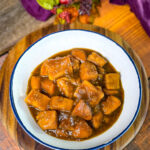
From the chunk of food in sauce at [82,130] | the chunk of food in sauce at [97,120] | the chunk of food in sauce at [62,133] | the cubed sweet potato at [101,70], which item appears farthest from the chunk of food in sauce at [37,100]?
the cubed sweet potato at [101,70]

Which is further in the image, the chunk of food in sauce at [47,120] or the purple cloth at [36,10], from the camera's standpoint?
the purple cloth at [36,10]

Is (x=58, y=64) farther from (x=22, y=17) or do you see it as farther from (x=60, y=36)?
(x=22, y=17)

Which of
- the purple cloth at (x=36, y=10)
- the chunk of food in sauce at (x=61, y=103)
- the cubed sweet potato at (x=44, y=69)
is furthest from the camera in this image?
the purple cloth at (x=36, y=10)

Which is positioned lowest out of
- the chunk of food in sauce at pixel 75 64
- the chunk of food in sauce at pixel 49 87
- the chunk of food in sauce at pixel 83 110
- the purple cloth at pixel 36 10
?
the chunk of food in sauce at pixel 83 110

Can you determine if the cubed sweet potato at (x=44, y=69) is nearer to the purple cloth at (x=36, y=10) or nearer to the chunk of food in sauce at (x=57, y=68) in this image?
the chunk of food in sauce at (x=57, y=68)

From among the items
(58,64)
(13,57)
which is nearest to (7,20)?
(13,57)

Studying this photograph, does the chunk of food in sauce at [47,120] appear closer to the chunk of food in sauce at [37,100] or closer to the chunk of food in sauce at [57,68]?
the chunk of food in sauce at [37,100]

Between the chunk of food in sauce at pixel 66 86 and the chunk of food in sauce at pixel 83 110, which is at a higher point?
the chunk of food in sauce at pixel 66 86

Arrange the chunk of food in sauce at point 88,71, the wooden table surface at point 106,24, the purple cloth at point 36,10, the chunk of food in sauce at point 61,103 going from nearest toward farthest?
the chunk of food in sauce at point 61,103 → the chunk of food in sauce at point 88,71 → the wooden table surface at point 106,24 → the purple cloth at point 36,10
